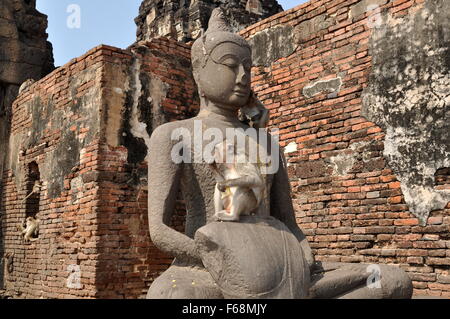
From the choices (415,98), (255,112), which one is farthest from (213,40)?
(415,98)

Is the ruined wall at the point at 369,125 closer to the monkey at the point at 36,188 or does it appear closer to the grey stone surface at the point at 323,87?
the grey stone surface at the point at 323,87

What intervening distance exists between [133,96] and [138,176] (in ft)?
3.51

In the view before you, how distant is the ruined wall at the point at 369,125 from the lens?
5008mm

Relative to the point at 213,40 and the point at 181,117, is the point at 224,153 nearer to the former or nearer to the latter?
the point at 213,40

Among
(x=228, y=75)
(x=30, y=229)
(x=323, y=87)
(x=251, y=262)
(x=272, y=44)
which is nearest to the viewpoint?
(x=251, y=262)

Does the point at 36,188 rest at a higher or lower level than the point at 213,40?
lower

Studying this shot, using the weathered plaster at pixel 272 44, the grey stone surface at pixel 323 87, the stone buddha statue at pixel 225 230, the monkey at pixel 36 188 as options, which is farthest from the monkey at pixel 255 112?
the monkey at pixel 36 188

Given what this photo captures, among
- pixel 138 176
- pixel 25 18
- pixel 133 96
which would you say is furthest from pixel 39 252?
pixel 25 18

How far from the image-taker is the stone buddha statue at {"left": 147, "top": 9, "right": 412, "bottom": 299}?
2.57 m

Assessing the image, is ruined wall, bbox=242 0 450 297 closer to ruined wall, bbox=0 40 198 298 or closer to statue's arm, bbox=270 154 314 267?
ruined wall, bbox=0 40 198 298

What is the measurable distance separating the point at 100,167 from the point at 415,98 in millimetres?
3734

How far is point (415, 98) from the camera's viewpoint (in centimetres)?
521

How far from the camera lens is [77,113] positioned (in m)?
7.14
